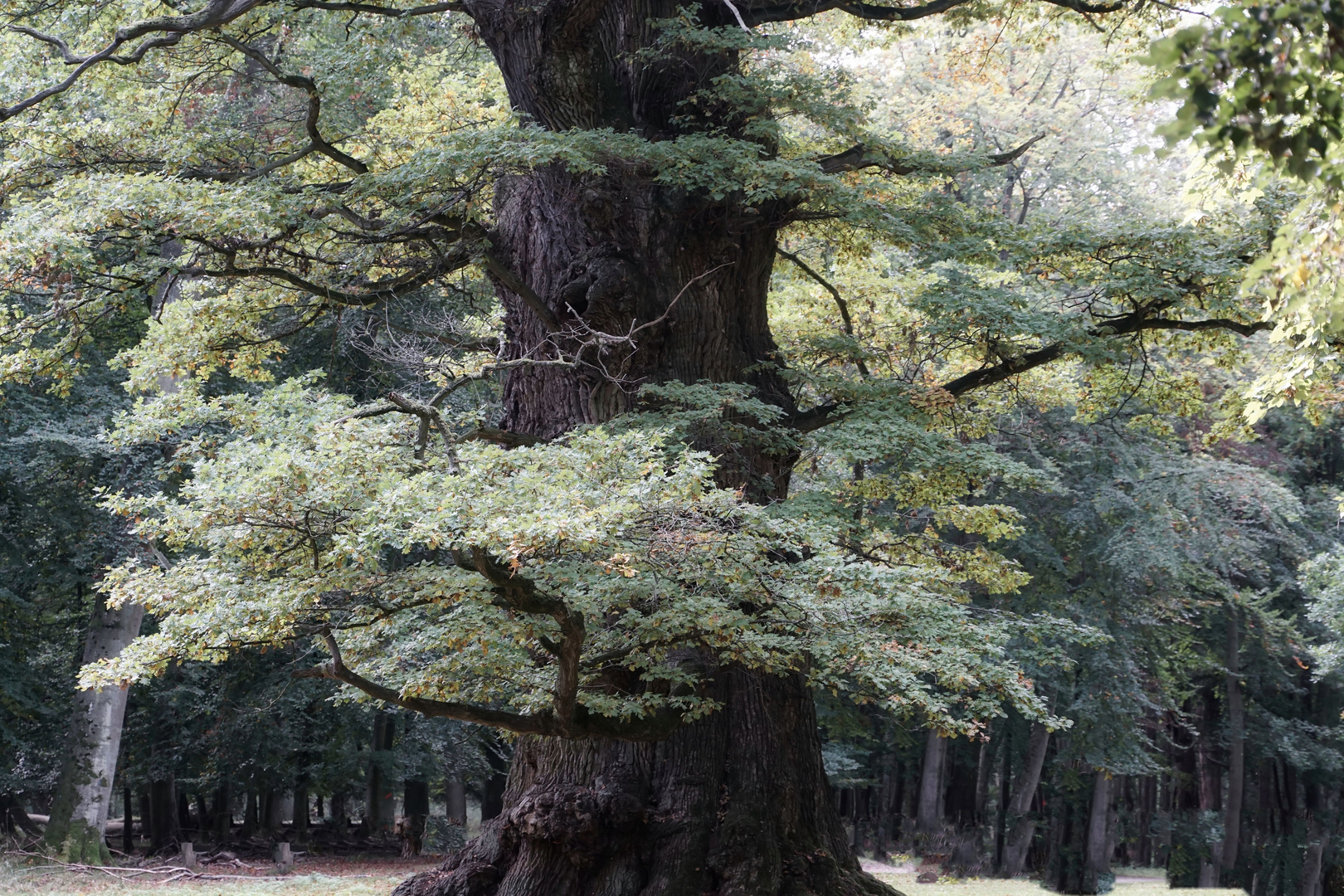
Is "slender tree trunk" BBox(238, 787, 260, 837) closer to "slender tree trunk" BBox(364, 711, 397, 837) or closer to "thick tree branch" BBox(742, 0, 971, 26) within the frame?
"slender tree trunk" BBox(364, 711, 397, 837)

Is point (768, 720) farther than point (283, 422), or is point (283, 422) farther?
point (768, 720)

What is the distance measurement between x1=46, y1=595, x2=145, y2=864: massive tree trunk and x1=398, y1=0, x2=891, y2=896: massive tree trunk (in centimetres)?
724

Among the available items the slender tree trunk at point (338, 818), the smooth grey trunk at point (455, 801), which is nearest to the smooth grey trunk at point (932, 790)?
the smooth grey trunk at point (455, 801)

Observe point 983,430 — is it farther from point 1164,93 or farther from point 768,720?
point 1164,93

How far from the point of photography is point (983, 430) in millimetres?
10711

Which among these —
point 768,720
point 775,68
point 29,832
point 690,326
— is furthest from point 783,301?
point 29,832

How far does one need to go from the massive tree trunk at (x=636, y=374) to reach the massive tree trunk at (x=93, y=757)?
7236 millimetres

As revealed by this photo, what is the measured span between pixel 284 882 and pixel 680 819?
794 centimetres

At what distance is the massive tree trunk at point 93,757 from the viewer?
43.7 feet

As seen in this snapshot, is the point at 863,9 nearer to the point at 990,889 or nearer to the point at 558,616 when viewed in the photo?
the point at 558,616

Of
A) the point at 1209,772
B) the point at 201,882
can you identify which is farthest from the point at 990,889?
the point at 1209,772

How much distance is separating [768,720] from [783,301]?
5964 mm

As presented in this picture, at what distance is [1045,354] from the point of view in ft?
29.8

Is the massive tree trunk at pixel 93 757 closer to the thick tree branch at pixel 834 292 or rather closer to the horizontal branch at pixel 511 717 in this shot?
the horizontal branch at pixel 511 717
